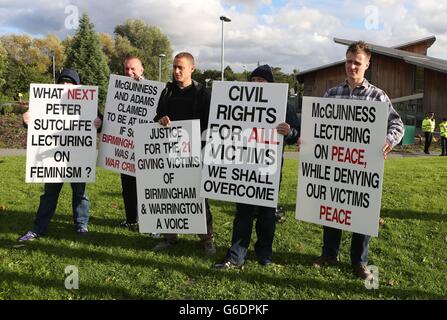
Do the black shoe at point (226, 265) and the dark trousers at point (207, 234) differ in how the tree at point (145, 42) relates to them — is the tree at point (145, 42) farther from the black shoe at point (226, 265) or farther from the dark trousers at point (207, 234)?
the black shoe at point (226, 265)

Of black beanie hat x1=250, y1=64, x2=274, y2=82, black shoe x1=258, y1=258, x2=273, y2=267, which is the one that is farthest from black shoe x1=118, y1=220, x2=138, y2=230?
black beanie hat x1=250, y1=64, x2=274, y2=82

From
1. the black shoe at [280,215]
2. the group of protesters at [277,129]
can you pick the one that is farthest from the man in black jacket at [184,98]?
the black shoe at [280,215]

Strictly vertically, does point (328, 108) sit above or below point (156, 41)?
below

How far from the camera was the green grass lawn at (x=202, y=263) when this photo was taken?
462cm

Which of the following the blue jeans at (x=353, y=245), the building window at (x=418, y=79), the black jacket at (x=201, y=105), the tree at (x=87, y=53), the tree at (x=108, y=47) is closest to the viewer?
the blue jeans at (x=353, y=245)

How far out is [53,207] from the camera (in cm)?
620

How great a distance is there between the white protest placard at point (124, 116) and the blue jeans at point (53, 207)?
1.80ft

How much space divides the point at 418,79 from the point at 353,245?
32.5 m

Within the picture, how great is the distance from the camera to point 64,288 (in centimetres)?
462

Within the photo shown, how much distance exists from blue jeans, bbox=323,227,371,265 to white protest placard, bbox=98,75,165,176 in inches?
105

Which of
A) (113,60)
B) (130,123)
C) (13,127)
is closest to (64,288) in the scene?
(130,123)

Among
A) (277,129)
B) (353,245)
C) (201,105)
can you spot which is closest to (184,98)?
(201,105)
